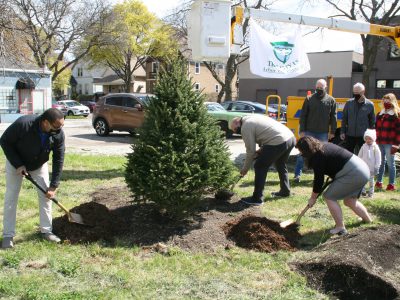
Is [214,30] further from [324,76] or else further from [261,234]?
[324,76]

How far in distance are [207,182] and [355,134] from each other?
3843 millimetres

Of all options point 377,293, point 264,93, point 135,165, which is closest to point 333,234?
point 377,293

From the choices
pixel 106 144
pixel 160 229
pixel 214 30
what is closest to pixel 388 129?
pixel 214 30

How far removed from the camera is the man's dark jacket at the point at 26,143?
15.7 feet

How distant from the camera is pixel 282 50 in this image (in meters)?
7.94

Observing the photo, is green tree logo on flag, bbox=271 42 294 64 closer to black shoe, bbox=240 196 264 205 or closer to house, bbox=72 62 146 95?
black shoe, bbox=240 196 264 205

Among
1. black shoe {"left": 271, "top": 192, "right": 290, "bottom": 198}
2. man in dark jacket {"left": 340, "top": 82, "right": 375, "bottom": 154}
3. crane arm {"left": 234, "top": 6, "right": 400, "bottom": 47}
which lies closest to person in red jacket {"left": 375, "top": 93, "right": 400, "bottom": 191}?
man in dark jacket {"left": 340, "top": 82, "right": 375, "bottom": 154}

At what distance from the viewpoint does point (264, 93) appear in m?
40.2

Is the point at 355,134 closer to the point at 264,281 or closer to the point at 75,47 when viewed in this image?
the point at 264,281

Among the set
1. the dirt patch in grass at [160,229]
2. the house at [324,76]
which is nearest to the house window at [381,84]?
the house at [324,76]

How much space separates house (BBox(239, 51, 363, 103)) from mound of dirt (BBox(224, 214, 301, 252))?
1239 inches

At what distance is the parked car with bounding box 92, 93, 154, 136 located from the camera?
16641mm

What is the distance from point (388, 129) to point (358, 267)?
4.61 m

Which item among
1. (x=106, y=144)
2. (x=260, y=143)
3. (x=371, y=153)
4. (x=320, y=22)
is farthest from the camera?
(x=106, y=144)
